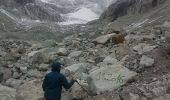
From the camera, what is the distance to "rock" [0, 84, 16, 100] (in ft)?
34.9

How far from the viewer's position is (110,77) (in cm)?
1125

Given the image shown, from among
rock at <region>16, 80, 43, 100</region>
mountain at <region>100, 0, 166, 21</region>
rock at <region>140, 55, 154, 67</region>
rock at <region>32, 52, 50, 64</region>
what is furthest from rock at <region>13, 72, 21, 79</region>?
mountain at <region>100, 0, 166, 21</region>

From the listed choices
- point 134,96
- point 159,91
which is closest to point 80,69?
point 134,96

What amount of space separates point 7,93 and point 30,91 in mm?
582

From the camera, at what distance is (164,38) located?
1379cm

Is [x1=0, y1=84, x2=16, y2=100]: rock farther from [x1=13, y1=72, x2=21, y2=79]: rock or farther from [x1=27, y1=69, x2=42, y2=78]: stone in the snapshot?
[x1=27, y1=69, x2=42, y2=78]: stone

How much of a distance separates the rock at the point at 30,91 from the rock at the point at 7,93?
0.39 ft

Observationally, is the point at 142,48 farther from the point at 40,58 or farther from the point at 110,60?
the point at 40,58

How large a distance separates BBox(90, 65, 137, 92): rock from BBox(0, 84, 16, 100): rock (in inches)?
75.0

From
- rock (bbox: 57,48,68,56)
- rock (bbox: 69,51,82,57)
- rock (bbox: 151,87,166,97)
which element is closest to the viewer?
rock (bbox: 151,87,166,97)

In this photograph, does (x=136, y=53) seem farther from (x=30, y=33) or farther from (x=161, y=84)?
(x=30, y=33)

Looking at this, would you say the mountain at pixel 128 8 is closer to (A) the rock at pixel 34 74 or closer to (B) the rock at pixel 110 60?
(B) the rock at pixel 110 60

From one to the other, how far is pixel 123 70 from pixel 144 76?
20.7 inches

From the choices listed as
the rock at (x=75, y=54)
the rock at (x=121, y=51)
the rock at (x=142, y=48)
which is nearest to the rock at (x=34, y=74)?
the rock at (x=75, y=54)
